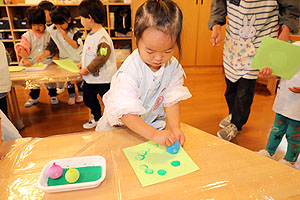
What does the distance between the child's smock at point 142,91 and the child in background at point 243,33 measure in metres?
0.78

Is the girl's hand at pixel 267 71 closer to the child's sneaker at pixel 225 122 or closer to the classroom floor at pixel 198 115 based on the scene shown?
the classroom floor at pixel 198 115

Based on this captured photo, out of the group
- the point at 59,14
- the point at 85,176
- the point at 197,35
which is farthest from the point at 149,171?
the point at 197,35

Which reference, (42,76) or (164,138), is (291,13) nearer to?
(164,138)

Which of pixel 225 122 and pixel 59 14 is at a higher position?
pixel 59 14

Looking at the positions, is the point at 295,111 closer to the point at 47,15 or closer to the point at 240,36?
A: the point at 240,36

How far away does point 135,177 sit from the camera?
21.7 inches

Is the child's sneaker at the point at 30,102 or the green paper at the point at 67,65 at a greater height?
the green paper at the point at 67,65

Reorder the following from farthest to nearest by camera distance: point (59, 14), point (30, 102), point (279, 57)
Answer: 1. point (30, 102)
2. point (59, 14)
3. point (279, 57)

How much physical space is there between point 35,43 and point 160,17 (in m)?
1.80

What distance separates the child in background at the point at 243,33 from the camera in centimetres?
126

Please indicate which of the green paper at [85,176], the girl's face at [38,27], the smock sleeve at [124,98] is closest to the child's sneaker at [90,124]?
the girl's face at [38,27]

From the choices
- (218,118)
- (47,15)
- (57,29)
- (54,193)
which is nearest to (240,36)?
(218,118)

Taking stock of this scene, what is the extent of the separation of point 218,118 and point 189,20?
5.71 ft

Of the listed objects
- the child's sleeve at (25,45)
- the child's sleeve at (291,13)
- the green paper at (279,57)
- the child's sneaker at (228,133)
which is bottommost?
the child's sneaker at (228,133)
